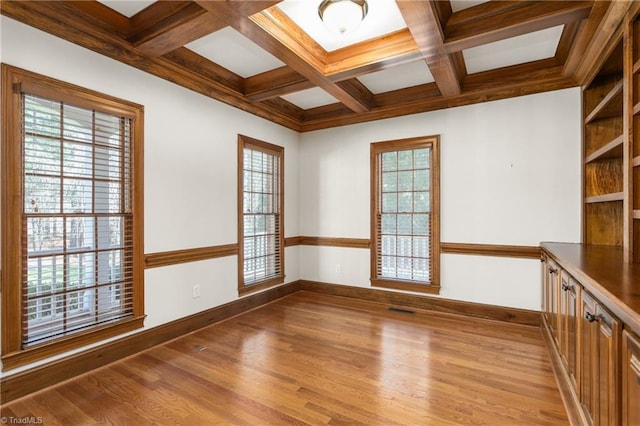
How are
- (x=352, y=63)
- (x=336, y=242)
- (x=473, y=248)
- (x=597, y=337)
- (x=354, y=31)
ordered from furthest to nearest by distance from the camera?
(x=336, y=242), (x=473, y=248), (x=352, y=63), (x=354, y=31), (x=597, y=337)

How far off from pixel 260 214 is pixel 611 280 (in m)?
3.63

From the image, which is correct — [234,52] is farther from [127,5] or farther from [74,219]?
[74,219]

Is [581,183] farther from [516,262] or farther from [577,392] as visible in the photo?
[577,392]

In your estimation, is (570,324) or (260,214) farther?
(260,214)

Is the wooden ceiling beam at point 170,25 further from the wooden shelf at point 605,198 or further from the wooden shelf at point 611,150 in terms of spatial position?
the wooden shelf at point 605,198

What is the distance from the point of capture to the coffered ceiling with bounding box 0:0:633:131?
2252 millimetres

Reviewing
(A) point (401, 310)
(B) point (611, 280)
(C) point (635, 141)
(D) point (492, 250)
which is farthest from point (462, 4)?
(A) point (401, 310)

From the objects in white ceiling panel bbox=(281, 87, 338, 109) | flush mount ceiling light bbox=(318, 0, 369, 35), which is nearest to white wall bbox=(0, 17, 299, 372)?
white ceiling panel bbox=(281, 87, 338, 109)

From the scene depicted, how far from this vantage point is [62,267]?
2.35 metres

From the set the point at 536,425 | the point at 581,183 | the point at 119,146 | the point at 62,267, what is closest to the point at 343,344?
the point at 536,425

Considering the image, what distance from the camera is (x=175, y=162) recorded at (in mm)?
3160

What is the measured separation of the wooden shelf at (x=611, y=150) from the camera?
7.62ft

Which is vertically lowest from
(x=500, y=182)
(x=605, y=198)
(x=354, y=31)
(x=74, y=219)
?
(x=74, y=219)

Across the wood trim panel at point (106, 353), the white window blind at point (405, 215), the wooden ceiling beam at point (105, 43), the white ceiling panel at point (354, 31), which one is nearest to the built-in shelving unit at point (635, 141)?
the white ceiling panel at point (354, 31)
